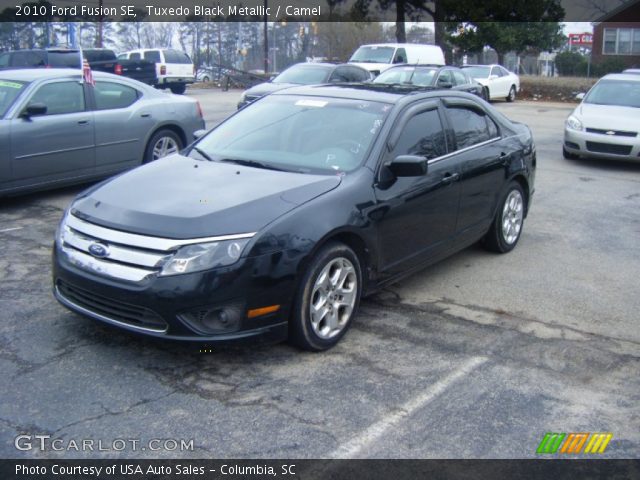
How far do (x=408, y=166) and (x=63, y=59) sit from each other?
19.9m

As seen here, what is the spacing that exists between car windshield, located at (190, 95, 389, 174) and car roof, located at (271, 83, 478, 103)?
9 centimetres

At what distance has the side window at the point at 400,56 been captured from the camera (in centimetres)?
2227

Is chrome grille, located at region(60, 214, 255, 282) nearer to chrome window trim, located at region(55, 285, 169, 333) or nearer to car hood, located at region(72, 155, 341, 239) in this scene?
car hood, located at region(72, 155, 341, 239)

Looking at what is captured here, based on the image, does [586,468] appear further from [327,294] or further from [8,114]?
[8,114]

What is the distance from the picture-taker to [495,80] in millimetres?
25578

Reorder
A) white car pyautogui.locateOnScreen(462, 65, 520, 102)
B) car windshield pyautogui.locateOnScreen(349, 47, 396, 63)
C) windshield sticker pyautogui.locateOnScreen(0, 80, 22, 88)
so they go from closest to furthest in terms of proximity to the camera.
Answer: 1. windshield sticker pyautogui.locateOnScreen(0, 80, 22, 88)
2. car windshield pyautogui.locateOnScreen(349, 47, 396, 63)
3. white car pyautogui.locateOnScreen(462, 65, 520, 102)

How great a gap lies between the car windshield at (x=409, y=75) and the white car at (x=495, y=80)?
24.1 feet

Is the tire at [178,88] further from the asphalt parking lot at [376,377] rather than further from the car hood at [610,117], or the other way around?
the asphalt parking lot at [376,377]

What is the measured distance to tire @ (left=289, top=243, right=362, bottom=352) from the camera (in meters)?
4.26

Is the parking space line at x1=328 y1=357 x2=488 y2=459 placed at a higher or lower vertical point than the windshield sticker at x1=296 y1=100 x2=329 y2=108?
lower

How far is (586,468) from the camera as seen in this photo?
11.0 feet

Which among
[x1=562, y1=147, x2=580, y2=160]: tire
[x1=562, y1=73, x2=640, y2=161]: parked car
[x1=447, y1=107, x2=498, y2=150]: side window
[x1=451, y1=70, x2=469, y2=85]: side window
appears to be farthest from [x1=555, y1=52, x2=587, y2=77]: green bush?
[x1=447, y1=107, x2=498, y2=150]: side window

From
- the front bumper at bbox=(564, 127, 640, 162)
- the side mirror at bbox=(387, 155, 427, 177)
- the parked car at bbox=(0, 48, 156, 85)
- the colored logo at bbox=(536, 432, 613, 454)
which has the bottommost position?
the colored logo at bbox=(536, 432, 613, 454)

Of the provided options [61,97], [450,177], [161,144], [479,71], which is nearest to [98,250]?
[450,177]
